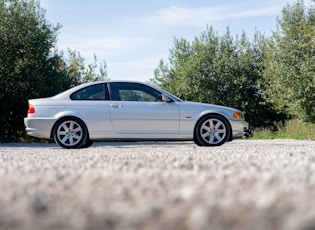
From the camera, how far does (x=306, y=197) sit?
12.3ft

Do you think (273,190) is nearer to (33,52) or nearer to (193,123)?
(193,123)

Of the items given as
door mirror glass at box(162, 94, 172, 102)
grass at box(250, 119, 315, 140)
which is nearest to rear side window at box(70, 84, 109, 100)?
door mirror glass at box(162, 94, 172, 102)

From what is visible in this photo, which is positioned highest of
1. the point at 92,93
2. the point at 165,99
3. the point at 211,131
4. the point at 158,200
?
the point at 92,93

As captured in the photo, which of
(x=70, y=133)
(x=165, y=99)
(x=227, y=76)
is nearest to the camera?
(x=70, y=133)

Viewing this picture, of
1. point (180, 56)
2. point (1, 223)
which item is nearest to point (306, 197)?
point (1, 223)

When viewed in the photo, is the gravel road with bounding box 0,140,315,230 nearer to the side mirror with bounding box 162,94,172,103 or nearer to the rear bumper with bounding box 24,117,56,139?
the rear bumper with bounding box 24,117,56,139

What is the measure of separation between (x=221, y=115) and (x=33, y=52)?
15.5m

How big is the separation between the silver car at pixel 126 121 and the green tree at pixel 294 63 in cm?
1488

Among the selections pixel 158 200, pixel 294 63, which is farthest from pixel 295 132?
pixel 158 200

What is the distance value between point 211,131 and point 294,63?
17027mm

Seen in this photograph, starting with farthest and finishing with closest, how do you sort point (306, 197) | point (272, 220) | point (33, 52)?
point (33, 52)
point (306, 197)
point (272, 220)

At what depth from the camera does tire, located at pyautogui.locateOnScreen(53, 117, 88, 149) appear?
472 inches

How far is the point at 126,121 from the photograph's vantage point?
39.6ft

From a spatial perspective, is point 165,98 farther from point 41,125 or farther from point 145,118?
point 41,125
